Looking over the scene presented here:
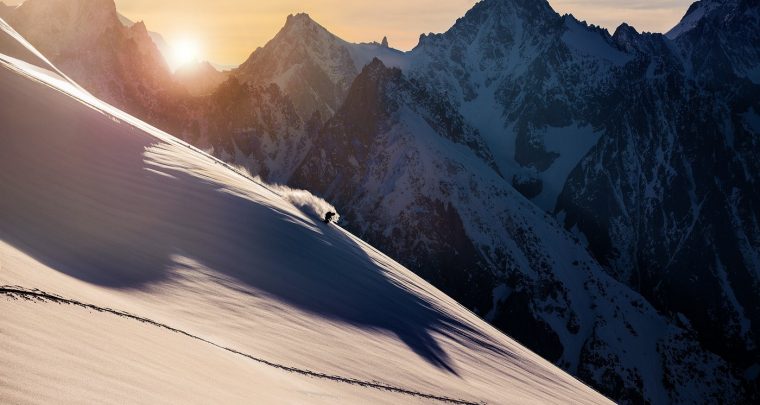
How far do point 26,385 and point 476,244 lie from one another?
140394 mm

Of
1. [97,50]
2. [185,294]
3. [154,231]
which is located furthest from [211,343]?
[97,50]

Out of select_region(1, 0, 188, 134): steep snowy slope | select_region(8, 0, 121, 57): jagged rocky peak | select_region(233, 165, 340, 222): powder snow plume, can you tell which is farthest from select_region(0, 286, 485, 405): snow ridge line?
select_region(8, 0, 121, 57): jagged rocky peak

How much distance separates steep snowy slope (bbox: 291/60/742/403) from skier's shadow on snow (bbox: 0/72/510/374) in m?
125

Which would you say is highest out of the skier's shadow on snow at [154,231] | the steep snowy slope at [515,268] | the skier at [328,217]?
the steep snowy slope at [515,268]

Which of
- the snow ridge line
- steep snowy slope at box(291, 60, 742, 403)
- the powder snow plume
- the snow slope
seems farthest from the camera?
steep snowy slope at box(291, 60, 742, 403)

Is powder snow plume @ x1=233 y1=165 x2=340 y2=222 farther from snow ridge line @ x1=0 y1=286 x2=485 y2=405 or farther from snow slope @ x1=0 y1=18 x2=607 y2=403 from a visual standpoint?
snow ridge line @ x1=0 y1=286 x2=485 y2=405

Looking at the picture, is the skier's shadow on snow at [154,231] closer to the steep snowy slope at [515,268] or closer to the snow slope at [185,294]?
the snow slope at [185,294]

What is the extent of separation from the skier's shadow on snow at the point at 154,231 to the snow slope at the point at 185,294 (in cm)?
4

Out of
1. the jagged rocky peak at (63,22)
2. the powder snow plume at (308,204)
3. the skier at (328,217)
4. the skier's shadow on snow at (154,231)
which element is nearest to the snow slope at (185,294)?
the skier's shadow on snow at (154,231)

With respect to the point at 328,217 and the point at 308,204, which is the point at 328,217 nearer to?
the point at 328,217

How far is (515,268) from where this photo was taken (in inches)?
5669

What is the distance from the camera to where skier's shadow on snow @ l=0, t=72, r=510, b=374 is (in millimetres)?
10094

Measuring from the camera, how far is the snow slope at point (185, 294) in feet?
19.7

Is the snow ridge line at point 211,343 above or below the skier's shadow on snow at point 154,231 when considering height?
below
